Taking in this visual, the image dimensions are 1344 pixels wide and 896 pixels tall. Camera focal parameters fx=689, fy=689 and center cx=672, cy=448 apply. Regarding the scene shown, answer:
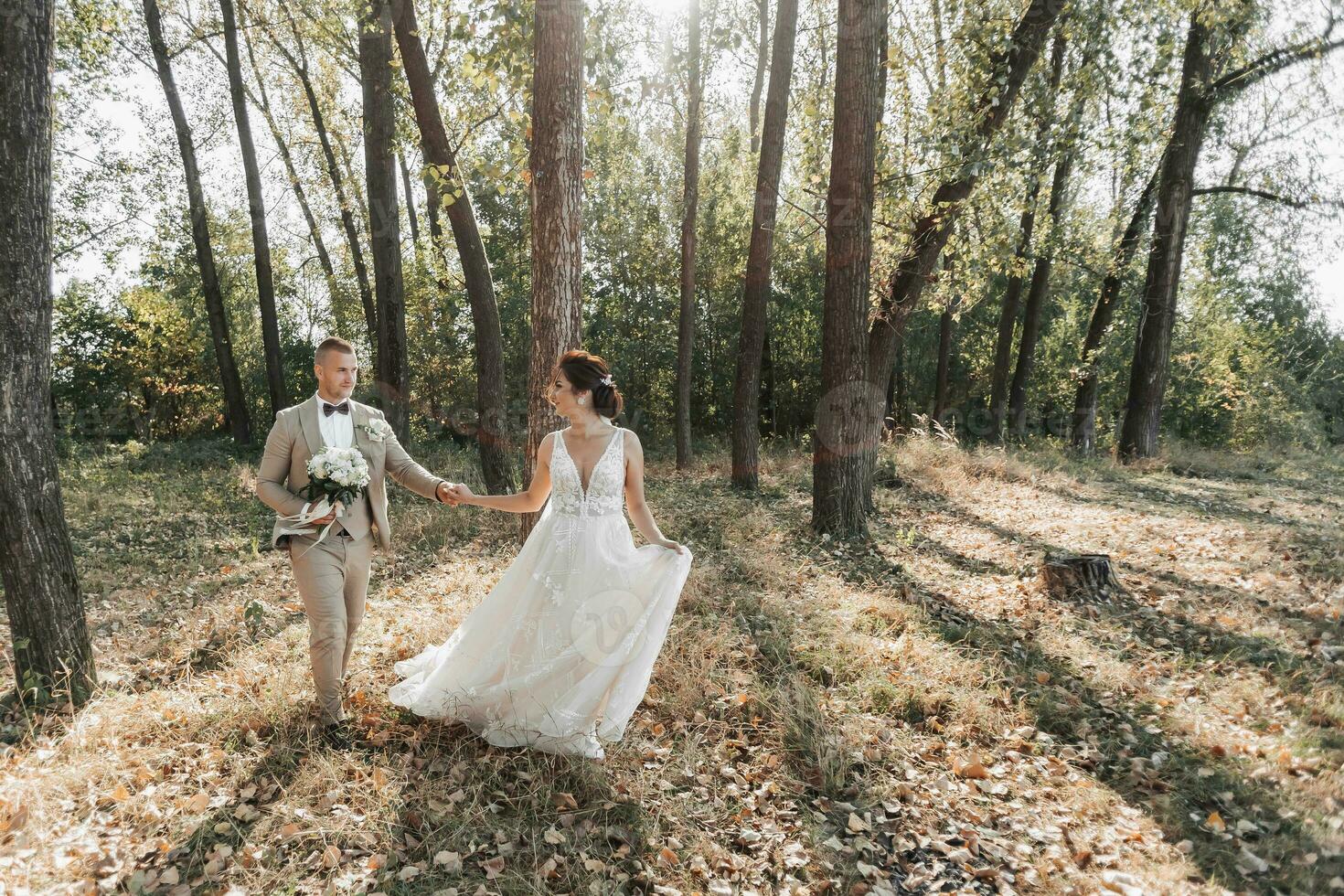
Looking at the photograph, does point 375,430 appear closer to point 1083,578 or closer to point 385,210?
point 1083,578

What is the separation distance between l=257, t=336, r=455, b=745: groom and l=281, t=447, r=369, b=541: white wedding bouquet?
0.15 ft

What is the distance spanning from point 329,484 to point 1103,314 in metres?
19.1

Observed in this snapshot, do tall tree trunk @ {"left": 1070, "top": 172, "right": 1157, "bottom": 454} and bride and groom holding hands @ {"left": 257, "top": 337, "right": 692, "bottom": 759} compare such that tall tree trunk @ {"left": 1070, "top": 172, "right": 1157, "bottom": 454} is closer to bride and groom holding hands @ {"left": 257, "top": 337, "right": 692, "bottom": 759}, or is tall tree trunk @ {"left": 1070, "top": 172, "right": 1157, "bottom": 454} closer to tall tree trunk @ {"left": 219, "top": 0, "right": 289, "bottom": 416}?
bride and groom holding hands @ {"left": 257, "top": 337, "right": 692, "bottom": 759}

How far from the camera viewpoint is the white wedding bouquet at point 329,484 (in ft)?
13.7

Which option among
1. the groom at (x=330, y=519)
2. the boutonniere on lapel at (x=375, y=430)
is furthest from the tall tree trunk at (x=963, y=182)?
the groom at (x=330, y=519)

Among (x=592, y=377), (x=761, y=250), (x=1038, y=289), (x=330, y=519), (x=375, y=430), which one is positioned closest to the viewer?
(x=330, y=519)

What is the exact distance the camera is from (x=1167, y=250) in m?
15.1

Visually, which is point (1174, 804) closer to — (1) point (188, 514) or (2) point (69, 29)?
(1) point (188, 514)

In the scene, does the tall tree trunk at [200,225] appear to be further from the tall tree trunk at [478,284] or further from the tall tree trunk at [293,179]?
the tall tree trunk at [478,284]

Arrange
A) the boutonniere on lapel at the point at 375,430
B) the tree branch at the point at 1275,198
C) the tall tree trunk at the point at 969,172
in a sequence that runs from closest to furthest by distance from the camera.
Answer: the boutonniere on lapel at the point at 375,430
the tall tree trunk at the point at 969,172
the tree branch at the point at 1275,198

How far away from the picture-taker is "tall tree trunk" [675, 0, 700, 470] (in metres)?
14.7

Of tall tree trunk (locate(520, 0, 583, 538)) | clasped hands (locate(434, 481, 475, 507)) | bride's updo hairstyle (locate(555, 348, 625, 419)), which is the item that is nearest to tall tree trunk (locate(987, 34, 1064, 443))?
A: tall tree trunk (locate(520, 0, 583, 538))

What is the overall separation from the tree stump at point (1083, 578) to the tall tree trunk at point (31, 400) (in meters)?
8.44

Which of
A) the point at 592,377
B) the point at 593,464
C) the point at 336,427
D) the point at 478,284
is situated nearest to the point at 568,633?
the point at 593,464
